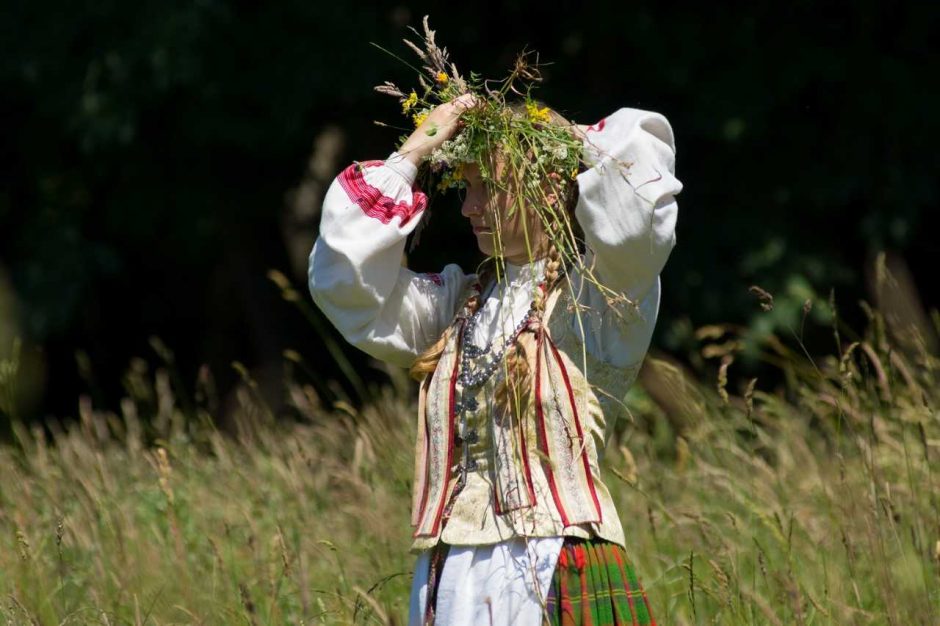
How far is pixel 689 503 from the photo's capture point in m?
4.16

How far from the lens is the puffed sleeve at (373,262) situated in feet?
8.59

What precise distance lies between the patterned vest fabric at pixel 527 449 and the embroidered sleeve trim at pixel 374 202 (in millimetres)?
265

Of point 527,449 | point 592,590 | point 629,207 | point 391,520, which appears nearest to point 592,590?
point 592,590

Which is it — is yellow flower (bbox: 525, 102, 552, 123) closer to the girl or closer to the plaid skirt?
the girl

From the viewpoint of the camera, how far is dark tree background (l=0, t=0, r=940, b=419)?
710 cm

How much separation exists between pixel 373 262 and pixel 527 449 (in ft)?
1.61

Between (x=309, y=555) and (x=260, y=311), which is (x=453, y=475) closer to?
(x=309, y=555)

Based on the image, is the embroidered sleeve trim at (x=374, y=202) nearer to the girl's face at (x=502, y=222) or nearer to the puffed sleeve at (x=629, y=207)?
the girl's face at (x=502, y=222)

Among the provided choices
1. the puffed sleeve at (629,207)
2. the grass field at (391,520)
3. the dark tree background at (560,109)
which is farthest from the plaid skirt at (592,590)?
the dark tree background at (560,109)

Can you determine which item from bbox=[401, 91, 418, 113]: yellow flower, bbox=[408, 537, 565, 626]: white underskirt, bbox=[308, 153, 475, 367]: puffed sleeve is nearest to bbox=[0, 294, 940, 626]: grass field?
bbox=[408, 537, 565, 626]: white underskirt

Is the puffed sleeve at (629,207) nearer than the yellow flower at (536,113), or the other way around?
the puffed sleeve at (629,207)

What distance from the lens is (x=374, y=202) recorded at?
104 inches

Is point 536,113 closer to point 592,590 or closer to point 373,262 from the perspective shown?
point 373,262

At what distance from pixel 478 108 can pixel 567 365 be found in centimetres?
54
